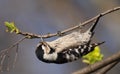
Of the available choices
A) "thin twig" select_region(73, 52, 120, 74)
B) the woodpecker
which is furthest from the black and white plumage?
"thin twig" select_region(73, 52, 120, 74)

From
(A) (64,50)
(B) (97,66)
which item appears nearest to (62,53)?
(A) (64,50)

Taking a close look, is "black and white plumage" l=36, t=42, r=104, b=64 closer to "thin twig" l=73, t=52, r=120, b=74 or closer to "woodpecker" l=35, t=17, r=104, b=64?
"woodpecker" l=35, t=17, r=104, b=64

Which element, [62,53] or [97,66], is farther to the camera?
[62,53]

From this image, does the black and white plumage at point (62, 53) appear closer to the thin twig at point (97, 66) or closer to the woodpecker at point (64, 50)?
the woodpecker at point (64, 50)

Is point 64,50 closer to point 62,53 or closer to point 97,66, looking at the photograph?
point 62,53

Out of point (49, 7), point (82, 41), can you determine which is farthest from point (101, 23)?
point (82, 41)

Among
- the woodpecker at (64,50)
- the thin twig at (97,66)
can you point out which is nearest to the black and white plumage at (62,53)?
the woodpecker at (64,50)

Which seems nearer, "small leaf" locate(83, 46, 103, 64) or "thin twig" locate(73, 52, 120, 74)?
"thin twig" locate(73, 52, 120, 74)

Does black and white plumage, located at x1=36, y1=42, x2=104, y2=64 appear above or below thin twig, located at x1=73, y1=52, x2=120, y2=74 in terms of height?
above

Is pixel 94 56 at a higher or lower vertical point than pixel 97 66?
higher
